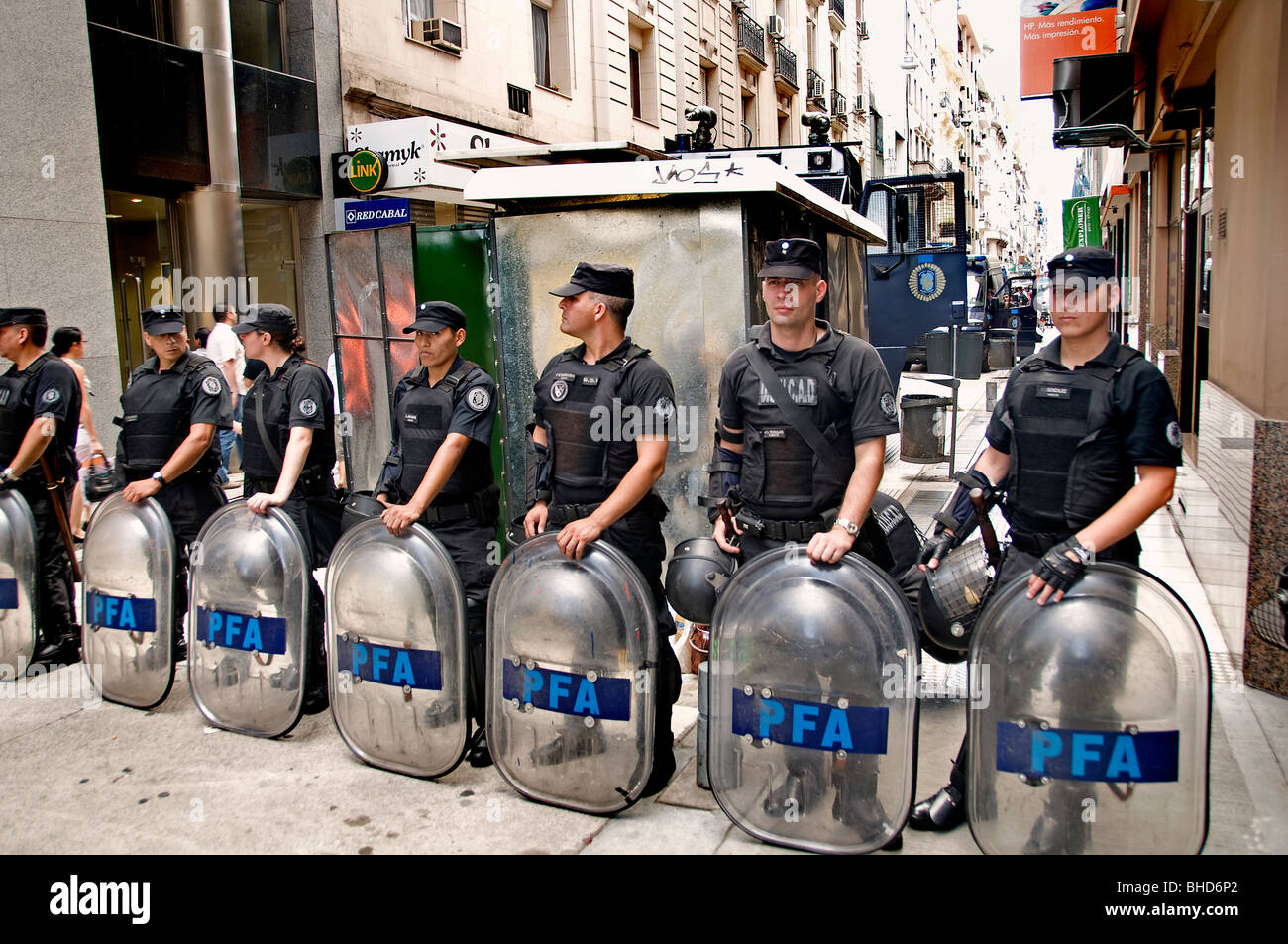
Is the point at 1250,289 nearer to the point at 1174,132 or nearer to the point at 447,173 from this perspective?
the point at 1174,132

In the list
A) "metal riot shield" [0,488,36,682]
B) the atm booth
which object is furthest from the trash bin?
"metal riot shield" [0,488,36,682]

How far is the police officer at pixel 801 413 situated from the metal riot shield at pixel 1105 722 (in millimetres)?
832

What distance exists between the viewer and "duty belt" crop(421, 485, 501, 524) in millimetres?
4523

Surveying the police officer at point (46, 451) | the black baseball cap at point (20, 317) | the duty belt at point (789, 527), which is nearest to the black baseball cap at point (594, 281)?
the duty belt at point (789, 527)

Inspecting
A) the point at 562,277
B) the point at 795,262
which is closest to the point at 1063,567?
the point at 795,262

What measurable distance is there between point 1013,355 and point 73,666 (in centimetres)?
2575

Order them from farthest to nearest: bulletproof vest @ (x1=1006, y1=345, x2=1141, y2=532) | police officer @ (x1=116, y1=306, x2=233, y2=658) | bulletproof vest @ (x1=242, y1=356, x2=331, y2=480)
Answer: police officer @ (x1=116, y1=306, x2=233, y2=658)
bulletproof vest @ (x1=242, y1=356, x2=331, y2=480)
bulletproof vest @ (x1=1006, y1=345, x2=1141, y2=532)

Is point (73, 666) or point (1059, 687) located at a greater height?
point (1059, 687)

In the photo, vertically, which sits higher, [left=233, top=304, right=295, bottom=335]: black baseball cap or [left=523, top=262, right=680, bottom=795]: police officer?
[left=233, top=304, right=295, bottom=335]: black baseball cap

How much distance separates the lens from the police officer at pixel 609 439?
13.0 ft

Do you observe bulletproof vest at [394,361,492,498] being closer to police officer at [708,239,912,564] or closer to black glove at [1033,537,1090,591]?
police officer at [708,239,912,564]

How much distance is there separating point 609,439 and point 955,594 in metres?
1.46

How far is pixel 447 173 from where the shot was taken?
1373cm
